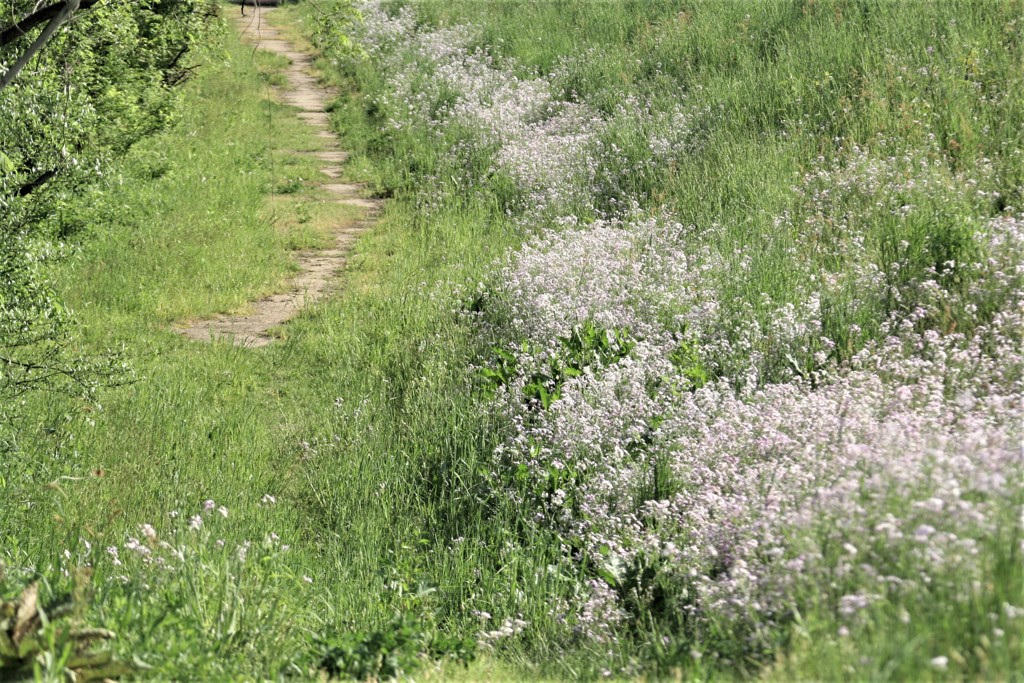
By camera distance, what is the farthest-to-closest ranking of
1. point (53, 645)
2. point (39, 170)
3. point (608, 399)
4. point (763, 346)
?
point (39, 170), point (763, 346), point (608, 399), point (53, 645)

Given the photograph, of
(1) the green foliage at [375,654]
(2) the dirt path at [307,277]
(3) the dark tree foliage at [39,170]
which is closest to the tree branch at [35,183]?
(3) the dark tree foliage at [39,170]

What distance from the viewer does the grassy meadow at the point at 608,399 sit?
340 centimetres

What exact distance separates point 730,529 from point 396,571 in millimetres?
1718

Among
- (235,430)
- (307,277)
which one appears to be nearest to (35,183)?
(235,430)

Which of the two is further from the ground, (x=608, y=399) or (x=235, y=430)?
(x=608, y=399)

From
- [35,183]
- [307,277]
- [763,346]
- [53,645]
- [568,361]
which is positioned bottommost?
[307,277]

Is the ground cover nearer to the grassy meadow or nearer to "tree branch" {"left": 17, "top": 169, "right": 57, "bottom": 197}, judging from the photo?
the grassy meadow

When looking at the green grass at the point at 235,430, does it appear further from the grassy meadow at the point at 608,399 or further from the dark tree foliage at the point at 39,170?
the dark tree foliage at the point at 39,170

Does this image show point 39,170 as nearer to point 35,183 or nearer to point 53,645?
point 35,183

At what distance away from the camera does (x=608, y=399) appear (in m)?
5.82

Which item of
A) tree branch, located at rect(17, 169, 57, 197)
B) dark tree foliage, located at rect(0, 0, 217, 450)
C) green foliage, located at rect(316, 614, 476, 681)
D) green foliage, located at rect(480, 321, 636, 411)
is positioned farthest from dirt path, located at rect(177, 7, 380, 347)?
green foliage, located at rect(316, 614, 476, 681)

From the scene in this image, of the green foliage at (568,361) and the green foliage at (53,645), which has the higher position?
the green foliage at (53,645)

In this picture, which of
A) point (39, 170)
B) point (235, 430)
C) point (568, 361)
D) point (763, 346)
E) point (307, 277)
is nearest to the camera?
point (763, 346)

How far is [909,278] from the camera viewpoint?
669 centimetres
